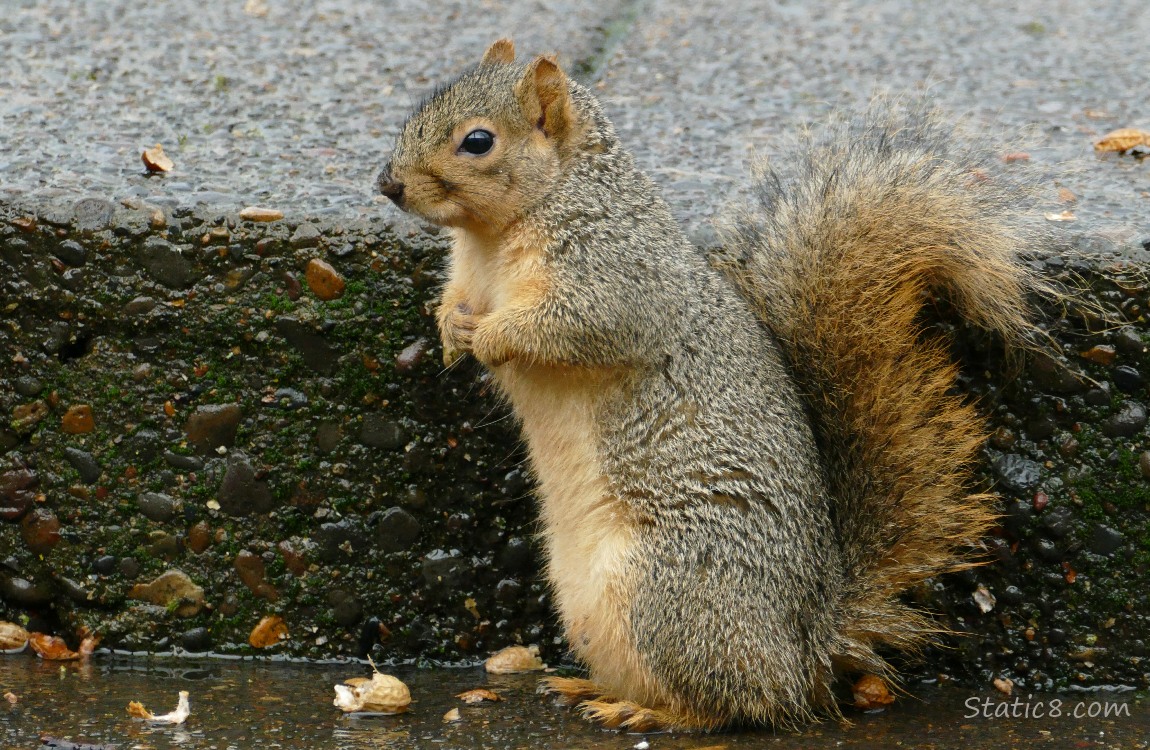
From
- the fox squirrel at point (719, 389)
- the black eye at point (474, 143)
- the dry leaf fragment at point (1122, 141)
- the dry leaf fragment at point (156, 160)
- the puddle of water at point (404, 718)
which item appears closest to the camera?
the puddle of water at point (404, 718)

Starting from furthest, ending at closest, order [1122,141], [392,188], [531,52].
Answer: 1. [531,52]
2. [1122,141]
3. [392,188]

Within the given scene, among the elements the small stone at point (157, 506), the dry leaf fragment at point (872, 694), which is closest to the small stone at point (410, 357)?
the small stone at point (157, 506)

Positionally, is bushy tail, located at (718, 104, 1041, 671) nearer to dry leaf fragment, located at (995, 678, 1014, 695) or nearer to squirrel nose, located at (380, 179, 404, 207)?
dry leaf fragment, located at (995, 678, 1014, 695)

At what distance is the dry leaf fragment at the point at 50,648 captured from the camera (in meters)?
2.58

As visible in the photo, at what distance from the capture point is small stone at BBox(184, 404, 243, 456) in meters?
2.62

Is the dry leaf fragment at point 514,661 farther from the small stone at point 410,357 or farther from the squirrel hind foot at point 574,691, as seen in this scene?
the small stone at point 410,357

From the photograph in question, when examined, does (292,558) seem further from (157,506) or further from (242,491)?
(157,506)

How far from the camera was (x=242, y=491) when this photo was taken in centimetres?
262

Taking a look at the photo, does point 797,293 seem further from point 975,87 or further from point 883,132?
point 975,87

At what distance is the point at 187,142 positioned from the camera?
3.06m

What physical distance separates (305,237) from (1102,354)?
1.63m

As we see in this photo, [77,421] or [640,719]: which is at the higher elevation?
[77,421]

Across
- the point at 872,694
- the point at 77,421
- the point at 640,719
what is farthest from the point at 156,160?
the point at 872,694

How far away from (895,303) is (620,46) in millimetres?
2067
